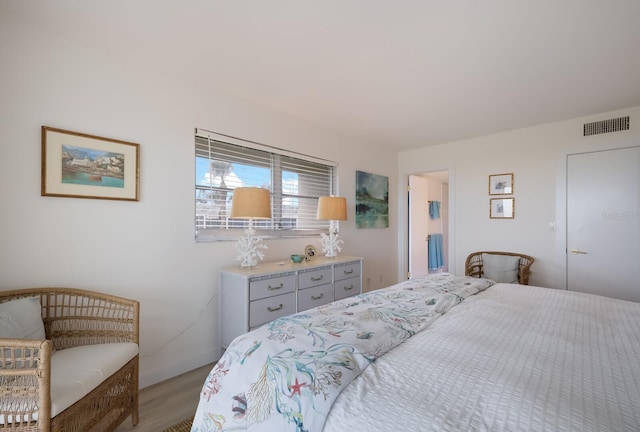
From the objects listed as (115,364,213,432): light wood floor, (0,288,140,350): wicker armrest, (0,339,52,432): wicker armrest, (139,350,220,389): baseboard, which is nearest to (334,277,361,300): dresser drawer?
(139,350,220,389): baseboard

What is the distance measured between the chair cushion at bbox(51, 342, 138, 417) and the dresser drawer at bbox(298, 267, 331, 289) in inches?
52.8

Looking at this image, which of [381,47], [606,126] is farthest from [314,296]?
[606,126]

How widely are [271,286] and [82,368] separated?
1263 mm

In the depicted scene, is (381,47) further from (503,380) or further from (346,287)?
(346,287)

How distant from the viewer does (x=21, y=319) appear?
145 centimetres

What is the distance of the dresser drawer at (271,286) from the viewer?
2.28m

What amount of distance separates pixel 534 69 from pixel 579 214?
6.53 ft

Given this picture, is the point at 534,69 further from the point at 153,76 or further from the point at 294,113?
the point at 153,76

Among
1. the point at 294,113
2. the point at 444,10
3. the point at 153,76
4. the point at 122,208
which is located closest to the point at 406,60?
the point at 444,10

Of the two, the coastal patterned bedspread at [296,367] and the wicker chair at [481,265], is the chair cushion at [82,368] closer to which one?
the coastal patterned bedspread at [296,367]

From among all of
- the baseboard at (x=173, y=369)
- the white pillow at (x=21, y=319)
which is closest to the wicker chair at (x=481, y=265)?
the baseboard at (x=173, y=369)

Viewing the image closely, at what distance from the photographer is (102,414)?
1464 mm

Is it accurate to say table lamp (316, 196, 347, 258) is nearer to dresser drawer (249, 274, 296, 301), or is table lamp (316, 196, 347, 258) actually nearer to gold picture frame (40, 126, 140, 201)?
dresser drawer (249, 274, 296, 301)

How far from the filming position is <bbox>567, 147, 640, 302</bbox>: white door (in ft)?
9.61
